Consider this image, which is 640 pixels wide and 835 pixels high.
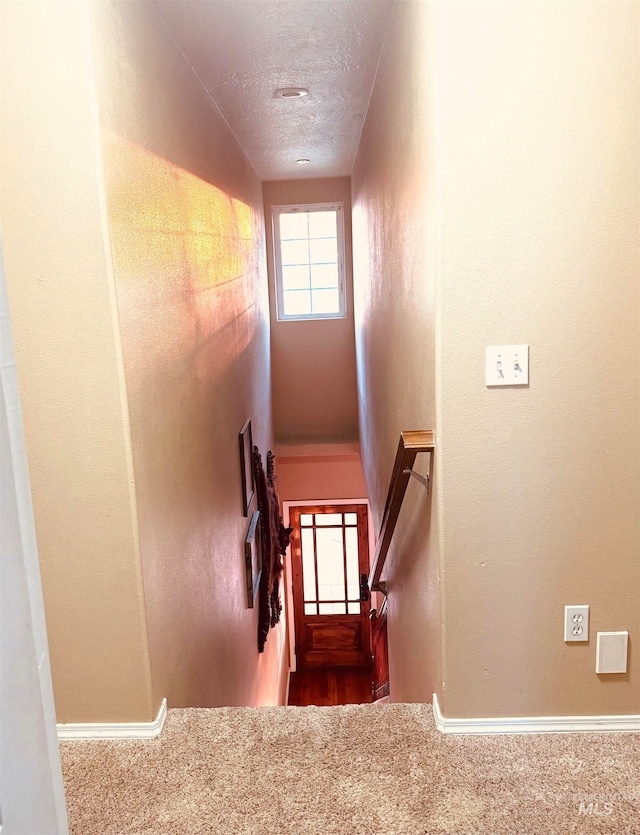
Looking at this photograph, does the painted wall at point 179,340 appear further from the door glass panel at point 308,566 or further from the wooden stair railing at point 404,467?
the door glass panel at point 308,566

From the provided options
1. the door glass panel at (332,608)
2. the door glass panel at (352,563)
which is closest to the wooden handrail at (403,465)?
the door glass panel at (352,563)

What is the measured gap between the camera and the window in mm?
6359

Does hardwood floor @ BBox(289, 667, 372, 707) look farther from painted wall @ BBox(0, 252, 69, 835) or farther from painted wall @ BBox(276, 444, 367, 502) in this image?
painted wall @ BBox(0, 252, 69, 835)

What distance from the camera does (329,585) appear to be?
7.39 meters

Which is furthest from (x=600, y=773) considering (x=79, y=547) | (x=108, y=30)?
(x=108, y=30)

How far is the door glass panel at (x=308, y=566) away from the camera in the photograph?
7.27 meters

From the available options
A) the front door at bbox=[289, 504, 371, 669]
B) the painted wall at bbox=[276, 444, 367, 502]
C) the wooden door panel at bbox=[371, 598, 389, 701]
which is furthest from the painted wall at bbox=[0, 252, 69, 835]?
the front door at bbox=[289, 504, 371, 669]

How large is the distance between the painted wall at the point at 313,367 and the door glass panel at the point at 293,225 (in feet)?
0.41

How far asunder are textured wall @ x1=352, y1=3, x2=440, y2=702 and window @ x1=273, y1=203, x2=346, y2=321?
2206 mm

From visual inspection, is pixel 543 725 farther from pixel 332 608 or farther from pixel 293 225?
pixel 332 608

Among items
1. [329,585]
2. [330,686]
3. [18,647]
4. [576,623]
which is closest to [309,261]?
[329,585]

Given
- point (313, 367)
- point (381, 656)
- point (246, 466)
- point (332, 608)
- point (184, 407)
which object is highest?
point (184, 407)

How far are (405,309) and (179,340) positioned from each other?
0.85 metres

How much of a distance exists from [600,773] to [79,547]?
1.54m
